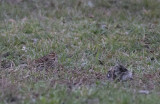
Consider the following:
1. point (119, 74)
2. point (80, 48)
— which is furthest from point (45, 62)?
point (119, 74)

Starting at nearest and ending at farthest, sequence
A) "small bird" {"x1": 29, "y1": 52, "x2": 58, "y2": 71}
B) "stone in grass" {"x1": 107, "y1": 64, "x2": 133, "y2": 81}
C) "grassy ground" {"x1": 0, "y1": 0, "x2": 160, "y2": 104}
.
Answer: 1. "grassy ground" {"x1": 0, "y1": 0, "x2": 160, "y2": 104}
2. "stone in grass" {"x1": 107, "y1": 64, "x2": 133, "y2": 81}
3. "small bird" {"x1": 29, "y1": 52, "x2": 58, "y2": 71}

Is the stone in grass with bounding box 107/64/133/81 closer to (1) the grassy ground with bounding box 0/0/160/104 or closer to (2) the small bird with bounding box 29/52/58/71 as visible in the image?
(1) the grassy ground with bounding box 0/0/160/104

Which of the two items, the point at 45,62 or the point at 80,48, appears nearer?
the point at 45,62

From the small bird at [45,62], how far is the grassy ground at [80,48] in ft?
0.46

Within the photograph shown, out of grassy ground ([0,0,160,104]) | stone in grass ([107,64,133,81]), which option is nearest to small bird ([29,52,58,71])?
grassy ground ([0,0,160,104])

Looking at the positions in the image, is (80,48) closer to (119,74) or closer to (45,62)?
(45,62)

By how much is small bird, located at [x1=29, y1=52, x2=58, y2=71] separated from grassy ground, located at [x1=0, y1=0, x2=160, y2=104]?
141mm

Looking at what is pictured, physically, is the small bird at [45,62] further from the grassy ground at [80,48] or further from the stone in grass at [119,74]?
the stone in grass at [119,74]

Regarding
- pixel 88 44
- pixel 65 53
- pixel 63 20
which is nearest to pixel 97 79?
pixel 65 53

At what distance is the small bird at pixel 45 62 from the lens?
5.46m

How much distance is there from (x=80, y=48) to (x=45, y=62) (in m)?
0.96

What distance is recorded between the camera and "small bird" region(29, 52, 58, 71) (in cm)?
546

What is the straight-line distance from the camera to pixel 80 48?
21.0ft

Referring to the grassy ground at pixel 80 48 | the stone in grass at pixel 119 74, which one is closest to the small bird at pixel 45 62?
the grassy ground at pixel 80 48
